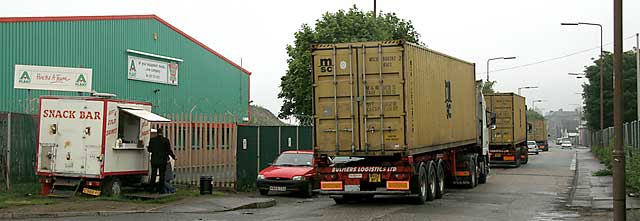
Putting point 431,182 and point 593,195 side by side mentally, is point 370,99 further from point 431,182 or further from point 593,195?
point 593,195

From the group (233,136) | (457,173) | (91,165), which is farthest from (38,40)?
(457,173)

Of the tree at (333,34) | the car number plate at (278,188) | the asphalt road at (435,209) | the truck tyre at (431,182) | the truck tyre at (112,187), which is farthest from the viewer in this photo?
the tree at (333,34)

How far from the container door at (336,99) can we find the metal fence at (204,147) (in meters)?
4.63

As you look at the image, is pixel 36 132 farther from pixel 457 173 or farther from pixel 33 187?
pixel 457 173

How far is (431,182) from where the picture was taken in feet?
58.9

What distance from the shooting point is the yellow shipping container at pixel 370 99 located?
16172mm

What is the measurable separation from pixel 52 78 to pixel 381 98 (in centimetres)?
1428

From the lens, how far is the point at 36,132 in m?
→ 18.0

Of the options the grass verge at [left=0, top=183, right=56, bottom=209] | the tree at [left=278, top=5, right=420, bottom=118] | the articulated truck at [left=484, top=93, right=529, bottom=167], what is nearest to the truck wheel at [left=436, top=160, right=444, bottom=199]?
the grass verge at [left=0, top=183, right=56, bottom=209]

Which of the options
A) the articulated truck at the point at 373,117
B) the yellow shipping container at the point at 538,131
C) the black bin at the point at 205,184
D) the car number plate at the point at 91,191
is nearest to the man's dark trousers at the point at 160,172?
the black bin at the point at 205,184

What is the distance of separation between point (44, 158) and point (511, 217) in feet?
32.8

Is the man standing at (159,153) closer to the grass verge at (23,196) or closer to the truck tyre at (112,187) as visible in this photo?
the truck tyre at (112,187)

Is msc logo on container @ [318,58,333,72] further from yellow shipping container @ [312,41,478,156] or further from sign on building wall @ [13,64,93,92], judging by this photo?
sign on building wall @ [13,64,93,92]

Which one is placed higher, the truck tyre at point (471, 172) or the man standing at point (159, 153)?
the man standing at point (159, 153)
